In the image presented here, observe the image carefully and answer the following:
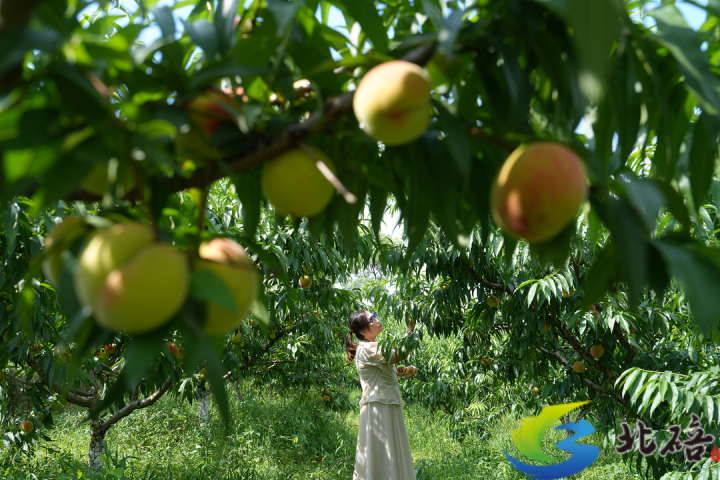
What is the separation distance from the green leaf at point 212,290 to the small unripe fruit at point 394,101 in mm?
141

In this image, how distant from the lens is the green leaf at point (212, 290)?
26cm

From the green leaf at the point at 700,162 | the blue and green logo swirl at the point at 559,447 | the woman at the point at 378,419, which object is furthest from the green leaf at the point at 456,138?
the blue and green logo swirl at the point at 559,447

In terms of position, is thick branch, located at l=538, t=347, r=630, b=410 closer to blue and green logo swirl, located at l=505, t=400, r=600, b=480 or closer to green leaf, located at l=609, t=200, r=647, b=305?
blue and green logo swirl, located at l=505, t=400, r=600, b=480

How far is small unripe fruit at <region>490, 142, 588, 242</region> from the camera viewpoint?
1.05 feet

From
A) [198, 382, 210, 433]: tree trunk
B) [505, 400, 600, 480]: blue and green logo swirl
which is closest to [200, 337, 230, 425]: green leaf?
[505, 400, 600, 480]: blue and green logo swirl

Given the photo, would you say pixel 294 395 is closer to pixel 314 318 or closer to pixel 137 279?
pixel 314 318

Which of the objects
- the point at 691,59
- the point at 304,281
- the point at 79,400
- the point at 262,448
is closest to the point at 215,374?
the point at 691,59

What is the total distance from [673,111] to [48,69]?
18.0 inches

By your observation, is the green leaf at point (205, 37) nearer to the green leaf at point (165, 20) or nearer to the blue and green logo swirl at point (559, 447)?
the green leaf at point (165, 20)

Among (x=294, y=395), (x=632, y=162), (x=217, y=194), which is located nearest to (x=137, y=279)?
(x=632, y=162)

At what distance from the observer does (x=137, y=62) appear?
1.11 feet

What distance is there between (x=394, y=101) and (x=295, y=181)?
0.30ft

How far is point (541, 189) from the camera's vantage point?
317 mm

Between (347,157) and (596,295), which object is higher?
(347,157)
